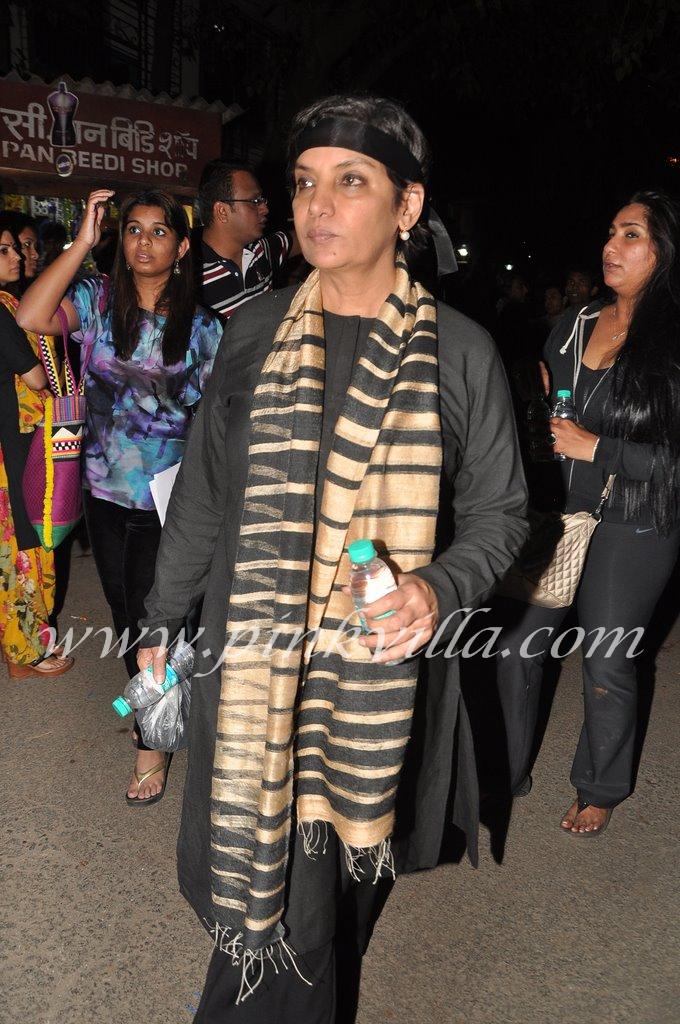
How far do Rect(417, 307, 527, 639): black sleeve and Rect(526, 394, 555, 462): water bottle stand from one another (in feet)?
4.11

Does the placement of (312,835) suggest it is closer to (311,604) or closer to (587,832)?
(311,604)

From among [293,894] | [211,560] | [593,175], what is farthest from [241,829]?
[593,175]

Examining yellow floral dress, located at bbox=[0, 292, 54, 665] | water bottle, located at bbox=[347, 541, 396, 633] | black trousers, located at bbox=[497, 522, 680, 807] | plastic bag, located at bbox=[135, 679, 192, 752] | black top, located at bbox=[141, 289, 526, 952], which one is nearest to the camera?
water bottle, located at bbox=[347, 541, 396, 633]

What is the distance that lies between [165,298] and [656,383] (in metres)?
1.85

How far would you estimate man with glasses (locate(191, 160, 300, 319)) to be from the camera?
4402 millimetres

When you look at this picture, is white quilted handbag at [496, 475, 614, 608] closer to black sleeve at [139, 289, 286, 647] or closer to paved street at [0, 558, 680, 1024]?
paved street at [0, 558, 680, 1024]

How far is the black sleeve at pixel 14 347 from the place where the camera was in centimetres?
410

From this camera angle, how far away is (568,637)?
17.0 feet

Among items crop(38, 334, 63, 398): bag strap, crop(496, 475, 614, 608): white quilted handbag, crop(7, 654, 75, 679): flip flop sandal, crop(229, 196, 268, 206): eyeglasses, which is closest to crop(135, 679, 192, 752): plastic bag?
crop(496, 475, 614, 608): white quilted handbag

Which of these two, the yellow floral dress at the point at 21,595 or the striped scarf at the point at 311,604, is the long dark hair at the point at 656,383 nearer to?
the striped scarf at the point at 311,604

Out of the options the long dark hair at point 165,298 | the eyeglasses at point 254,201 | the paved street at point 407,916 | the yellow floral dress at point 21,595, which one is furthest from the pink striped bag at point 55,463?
the eyeglasses at point 254,201

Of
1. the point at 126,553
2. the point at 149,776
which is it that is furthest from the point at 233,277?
the point at 149,776

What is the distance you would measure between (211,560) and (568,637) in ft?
11.3

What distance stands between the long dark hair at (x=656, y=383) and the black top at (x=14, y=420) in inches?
105
